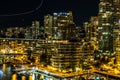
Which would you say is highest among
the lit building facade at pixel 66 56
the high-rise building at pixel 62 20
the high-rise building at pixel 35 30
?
the high-rise building at pixel 62 20

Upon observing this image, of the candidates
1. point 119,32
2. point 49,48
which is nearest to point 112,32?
point 119,32

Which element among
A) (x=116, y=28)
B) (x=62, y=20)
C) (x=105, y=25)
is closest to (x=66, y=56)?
(x=62, y=20)

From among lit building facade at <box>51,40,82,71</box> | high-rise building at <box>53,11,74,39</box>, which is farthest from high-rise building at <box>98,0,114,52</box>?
lit building facade at <box>51,40,82,71</box>

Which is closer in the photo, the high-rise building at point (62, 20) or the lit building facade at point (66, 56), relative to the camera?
the lit building facade at point (66, 56)

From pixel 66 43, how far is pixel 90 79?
2082 mm

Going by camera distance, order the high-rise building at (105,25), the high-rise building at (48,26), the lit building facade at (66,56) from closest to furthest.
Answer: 1. the lit building facade at (66,56)
2. the high-rise building at (105,25)
3. the high-rise building at (48,26)

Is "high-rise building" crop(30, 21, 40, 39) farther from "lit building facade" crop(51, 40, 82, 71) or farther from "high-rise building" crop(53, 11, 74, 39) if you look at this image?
"lit building facade" crop(51, 40, 82, 71)

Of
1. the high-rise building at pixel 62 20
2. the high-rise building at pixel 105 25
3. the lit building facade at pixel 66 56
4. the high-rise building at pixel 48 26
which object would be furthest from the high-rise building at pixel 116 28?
the high-rise building at pixel 48 26

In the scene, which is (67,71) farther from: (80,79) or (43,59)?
(43,59)

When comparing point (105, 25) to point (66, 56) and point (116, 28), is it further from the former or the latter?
point (66, 56)

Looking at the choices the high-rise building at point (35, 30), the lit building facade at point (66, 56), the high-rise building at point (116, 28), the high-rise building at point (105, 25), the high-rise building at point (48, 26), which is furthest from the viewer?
the high-rise building at point (35, 30)

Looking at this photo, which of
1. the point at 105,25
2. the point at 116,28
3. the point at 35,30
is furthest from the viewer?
the point at 35,30

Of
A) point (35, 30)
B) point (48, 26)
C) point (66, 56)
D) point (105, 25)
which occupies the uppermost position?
point (48, 26)

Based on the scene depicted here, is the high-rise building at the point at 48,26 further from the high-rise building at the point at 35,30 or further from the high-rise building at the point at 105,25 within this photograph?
the high-rise building at the point at 105,25
